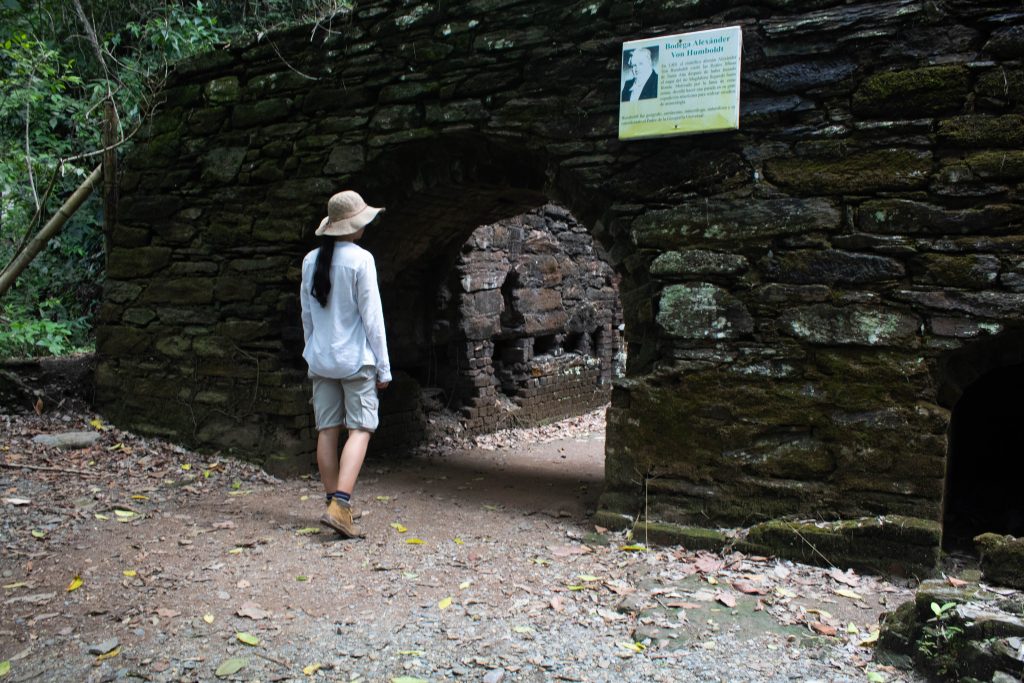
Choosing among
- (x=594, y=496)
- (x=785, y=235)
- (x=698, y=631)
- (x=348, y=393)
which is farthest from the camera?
(x=594, y=496)

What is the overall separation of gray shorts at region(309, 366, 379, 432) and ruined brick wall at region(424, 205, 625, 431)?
288 centimetres

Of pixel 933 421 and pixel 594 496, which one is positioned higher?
pixel 933 421

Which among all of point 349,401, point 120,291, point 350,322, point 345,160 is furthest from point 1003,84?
point 120,291

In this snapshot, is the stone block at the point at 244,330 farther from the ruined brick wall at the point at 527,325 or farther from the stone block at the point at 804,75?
the stone block at the point at 804,75

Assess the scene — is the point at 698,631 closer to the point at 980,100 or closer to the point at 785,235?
the point at 785,235

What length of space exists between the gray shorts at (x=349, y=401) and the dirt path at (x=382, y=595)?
0.59 m

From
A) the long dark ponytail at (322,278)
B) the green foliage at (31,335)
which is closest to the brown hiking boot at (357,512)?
the long dark ponytail at (322,278)

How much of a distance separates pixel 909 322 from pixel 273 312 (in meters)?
3.85

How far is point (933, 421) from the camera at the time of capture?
11.9 feet

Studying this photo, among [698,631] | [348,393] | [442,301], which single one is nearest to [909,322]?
[698,631]

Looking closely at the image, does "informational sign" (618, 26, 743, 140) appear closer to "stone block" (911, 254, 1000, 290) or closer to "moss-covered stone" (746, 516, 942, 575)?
"stone block" (911, 254, 1000, 290)

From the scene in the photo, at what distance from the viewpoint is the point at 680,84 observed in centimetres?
404

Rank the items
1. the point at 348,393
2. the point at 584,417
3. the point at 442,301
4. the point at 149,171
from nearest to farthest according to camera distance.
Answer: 1. the point at 348,393
2. the point at 149,171
3. the point at 442,301
4. the point at 584,417

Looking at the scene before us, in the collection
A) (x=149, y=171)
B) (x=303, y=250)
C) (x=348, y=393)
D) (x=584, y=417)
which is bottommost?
(x=584, y=417)
